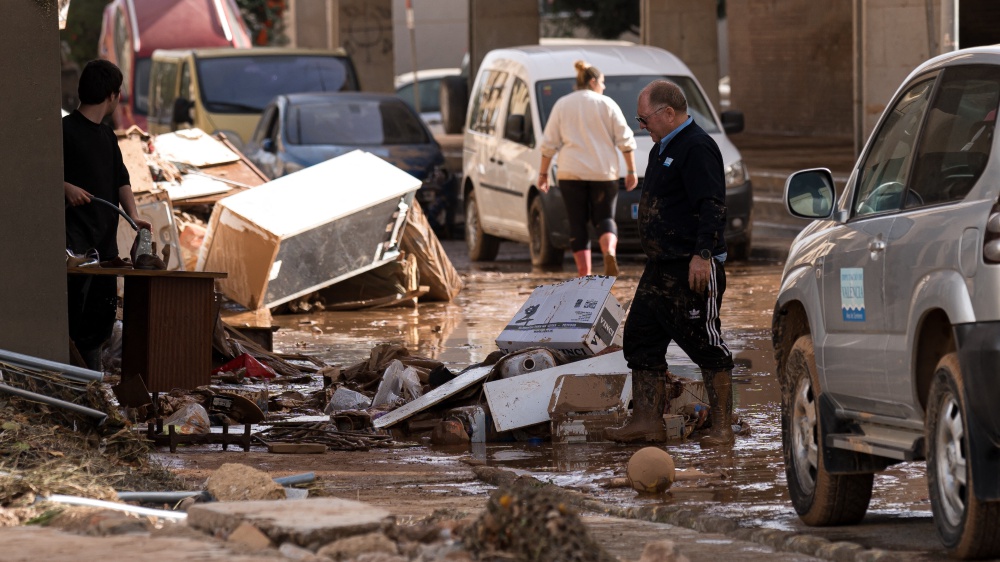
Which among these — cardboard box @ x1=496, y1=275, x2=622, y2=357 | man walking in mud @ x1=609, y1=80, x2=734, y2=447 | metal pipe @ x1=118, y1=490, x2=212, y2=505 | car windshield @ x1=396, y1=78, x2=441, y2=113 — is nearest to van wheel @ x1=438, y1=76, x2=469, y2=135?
car windshield @ x1=396, y1=78, x2=441, y2=113

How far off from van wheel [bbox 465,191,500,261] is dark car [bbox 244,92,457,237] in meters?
1.01

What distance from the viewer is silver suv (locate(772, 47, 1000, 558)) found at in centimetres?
540

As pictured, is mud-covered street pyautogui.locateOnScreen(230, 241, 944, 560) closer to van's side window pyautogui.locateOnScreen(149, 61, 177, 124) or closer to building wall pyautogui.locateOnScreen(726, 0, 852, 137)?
van's side window pyautogui.locateOnScreen(149, 61, 177, 124)

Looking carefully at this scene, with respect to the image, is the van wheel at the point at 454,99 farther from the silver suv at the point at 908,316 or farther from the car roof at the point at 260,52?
the silver suv at the point at 908,316

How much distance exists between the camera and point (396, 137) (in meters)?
21.1

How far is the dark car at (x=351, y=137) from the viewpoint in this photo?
66.4ft

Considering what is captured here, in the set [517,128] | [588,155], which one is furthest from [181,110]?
[588,155]

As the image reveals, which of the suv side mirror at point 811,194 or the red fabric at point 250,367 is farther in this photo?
the red fabric at point 250,367

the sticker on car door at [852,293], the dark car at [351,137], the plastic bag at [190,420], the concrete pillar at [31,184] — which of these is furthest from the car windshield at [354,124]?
the sticker on car door at [852,293]

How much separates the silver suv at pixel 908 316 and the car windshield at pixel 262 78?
17399 millimetres

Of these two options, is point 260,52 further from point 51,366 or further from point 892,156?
point 892,156

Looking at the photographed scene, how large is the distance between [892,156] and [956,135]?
0.57 metres

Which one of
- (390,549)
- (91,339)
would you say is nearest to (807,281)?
(390,549)

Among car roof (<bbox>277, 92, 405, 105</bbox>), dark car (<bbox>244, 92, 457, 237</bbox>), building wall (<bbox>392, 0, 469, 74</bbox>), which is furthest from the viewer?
building wall (<bbox>392, 0, 469, 74</bbox>)
